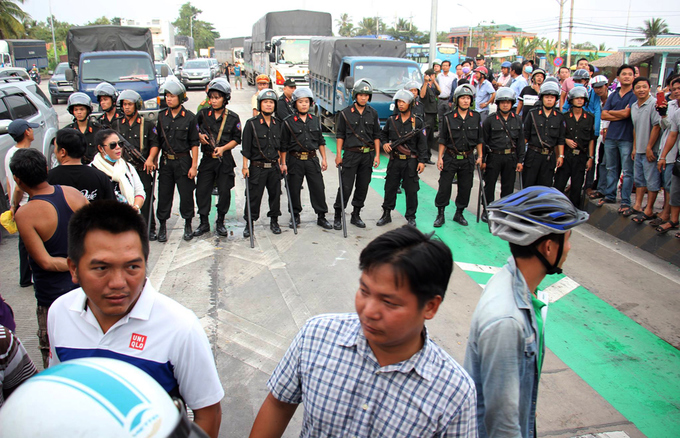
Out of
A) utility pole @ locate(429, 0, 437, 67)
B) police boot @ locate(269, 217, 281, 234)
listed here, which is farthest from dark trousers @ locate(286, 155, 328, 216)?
utility pole @ locate(429, 0, 437, 67)

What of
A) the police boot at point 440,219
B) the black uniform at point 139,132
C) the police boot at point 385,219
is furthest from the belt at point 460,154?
the black uniform at point 139,132

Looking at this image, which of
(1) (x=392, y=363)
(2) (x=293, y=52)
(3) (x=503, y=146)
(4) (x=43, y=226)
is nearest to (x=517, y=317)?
(1) (x=392, y=363)

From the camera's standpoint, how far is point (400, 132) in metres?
7.54

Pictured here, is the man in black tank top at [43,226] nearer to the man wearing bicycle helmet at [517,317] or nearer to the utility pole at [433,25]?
the man wearing bicycle helmet at [517,317]

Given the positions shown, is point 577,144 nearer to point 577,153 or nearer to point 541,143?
point 577,153

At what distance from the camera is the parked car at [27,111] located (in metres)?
8.41

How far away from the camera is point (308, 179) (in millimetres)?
7473

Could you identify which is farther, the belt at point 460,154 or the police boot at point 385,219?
the police boot at point 385,219

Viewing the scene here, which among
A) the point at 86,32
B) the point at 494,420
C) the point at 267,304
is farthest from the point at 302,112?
the point at 86,32

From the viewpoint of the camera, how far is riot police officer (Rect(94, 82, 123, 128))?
7.00 meters

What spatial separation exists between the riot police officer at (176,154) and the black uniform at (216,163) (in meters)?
0.16

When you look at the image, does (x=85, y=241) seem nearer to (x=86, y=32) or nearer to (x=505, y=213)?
(x=505, y=213)

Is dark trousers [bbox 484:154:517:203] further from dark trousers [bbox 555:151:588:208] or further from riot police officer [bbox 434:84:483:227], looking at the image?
dark trousers [bbox 555:151:588:208]

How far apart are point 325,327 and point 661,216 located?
704 cm
